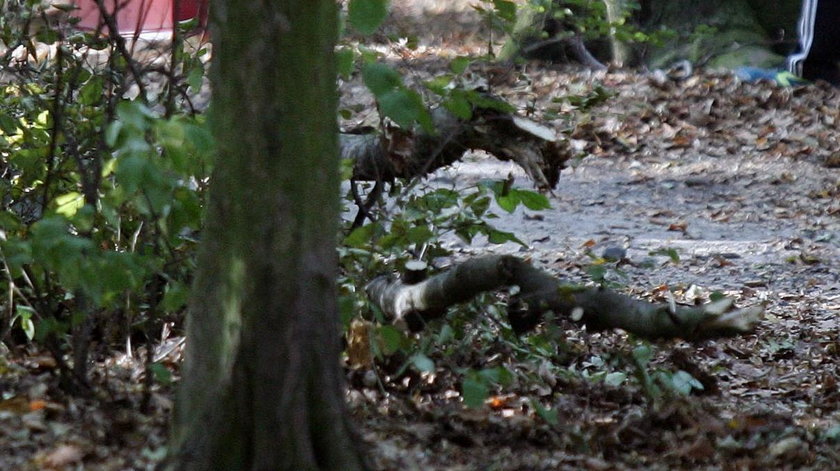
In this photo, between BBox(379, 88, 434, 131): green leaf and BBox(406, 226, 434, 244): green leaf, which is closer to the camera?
BBox(379, 88, 434, 131): green leaf

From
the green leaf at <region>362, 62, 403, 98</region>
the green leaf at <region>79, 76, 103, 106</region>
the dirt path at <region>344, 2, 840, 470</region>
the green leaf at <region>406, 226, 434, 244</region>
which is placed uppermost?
the green leaf at <region>362, 62, 403, 98</region>

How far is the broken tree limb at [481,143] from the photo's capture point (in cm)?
405

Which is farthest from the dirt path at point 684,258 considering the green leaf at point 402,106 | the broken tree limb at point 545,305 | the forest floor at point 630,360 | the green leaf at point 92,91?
the green leaf at point 92,91

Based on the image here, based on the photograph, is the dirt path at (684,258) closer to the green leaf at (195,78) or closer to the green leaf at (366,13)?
the green leaf at (195,78)

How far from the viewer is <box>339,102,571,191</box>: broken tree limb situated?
4055 mm

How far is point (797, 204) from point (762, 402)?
4183 millimetres

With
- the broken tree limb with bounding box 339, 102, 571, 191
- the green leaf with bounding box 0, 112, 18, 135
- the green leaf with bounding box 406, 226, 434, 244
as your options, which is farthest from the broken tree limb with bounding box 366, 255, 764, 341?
the green leaf with bounding box 0, 112, 18, 135

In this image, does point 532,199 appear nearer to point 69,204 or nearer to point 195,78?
point 195,78

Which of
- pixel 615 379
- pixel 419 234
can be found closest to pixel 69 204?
pixel 419 234

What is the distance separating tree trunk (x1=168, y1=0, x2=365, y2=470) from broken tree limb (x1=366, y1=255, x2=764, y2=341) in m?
1.03

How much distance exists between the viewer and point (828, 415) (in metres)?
3.99

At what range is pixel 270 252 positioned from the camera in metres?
2.38

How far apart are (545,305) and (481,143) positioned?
2.78 feet

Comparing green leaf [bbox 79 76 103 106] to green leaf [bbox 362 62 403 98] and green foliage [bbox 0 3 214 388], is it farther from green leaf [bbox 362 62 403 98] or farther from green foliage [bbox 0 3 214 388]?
green leaf [bbox 362 62 403 98]
